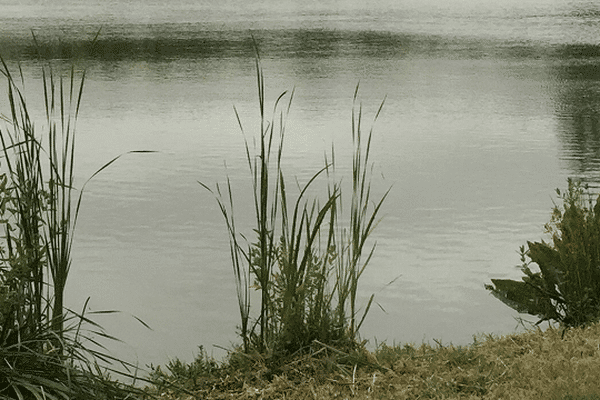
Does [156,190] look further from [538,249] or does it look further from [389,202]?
[538,249]

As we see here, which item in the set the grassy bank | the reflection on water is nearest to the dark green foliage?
the grassy bank

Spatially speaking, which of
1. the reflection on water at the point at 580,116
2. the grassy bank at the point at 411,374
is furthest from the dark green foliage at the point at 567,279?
the reflection on water at the point at 580,116

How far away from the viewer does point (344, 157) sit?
8188 millimetres

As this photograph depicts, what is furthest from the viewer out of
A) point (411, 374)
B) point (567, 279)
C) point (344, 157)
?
point (344, 157)

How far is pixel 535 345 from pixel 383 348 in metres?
0.62

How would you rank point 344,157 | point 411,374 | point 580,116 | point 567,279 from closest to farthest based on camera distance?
point 411,374
point 567,279
point 344,157
point 580,116

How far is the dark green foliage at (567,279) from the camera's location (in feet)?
12.3

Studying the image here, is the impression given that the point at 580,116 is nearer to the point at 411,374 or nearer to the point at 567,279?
the point at 567,279

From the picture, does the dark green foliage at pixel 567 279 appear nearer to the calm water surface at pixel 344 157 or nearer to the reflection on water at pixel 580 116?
the calm water surface at pixel 344 157

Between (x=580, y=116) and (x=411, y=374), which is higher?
(x=411, y=374)

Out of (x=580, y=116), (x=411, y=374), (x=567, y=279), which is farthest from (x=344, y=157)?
(x=411, y=374)

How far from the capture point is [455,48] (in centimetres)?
1950

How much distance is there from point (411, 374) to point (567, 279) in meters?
1.05

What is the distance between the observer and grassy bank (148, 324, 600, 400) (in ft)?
9.62
